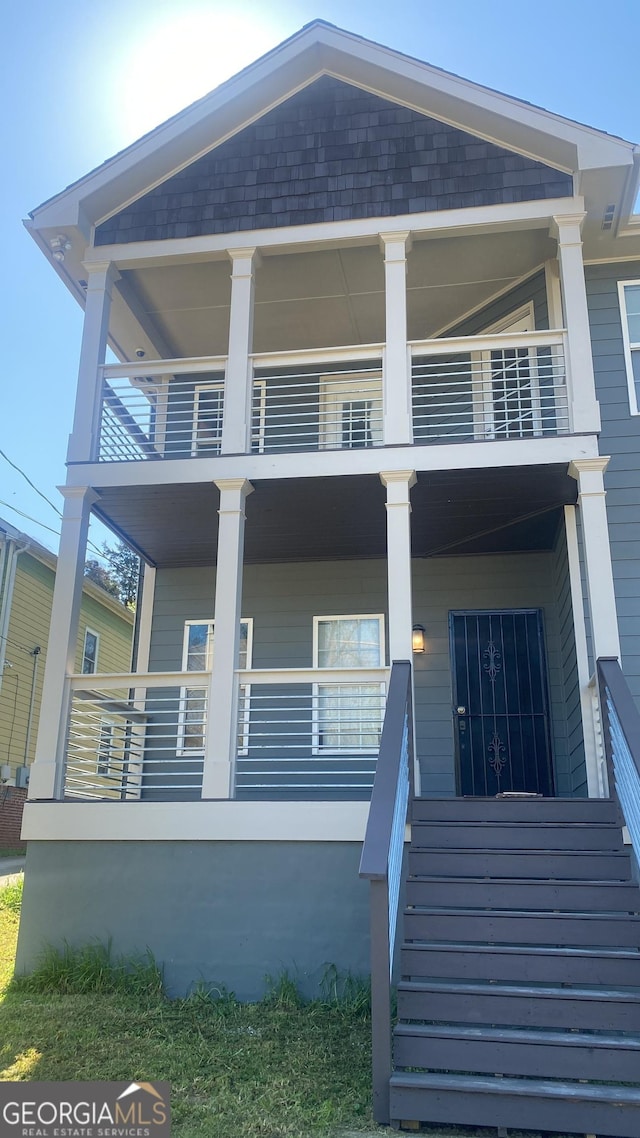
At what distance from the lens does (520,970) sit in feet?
14.9

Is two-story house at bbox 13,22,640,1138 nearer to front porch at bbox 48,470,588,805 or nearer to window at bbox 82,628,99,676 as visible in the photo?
front porch at bbox 48,470,588,805

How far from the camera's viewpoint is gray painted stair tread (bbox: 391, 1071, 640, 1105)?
3.80 m

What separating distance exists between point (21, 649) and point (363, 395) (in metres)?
8.99

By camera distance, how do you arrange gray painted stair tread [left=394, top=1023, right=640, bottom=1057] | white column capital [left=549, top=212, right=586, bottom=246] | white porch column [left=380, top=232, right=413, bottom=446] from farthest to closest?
1. white column capital [left=549, top=212, right=586, bottom=246]
2. white porch column [left=380, top=232, right=413, bottom=446]
3. gray painted stair tread [left=394, top=1023, right=640, bottom=1057]

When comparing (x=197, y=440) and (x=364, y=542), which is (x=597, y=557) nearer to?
(x=364, y=542)

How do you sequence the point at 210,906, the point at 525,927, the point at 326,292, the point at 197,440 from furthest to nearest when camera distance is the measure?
the point at 326,292
the point at 197,440
the point at 210,906
the point at 525,927

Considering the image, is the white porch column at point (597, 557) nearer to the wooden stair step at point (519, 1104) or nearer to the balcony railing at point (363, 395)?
the balcony railing at point (363, 395)

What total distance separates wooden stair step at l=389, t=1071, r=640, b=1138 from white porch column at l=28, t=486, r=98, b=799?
3734 mm

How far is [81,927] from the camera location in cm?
629

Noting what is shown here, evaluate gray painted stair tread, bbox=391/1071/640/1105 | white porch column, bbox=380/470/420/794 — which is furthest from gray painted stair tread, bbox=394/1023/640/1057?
white porch column, bbox=380/470/420/794

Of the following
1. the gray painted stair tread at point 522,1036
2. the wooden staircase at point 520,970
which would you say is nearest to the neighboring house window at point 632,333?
the wooden staircase at point 520,970

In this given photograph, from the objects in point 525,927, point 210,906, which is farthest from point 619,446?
point 210,906

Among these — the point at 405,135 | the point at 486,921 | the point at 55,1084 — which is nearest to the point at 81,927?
the point at 55,1084

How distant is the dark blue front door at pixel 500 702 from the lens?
8.10 m
